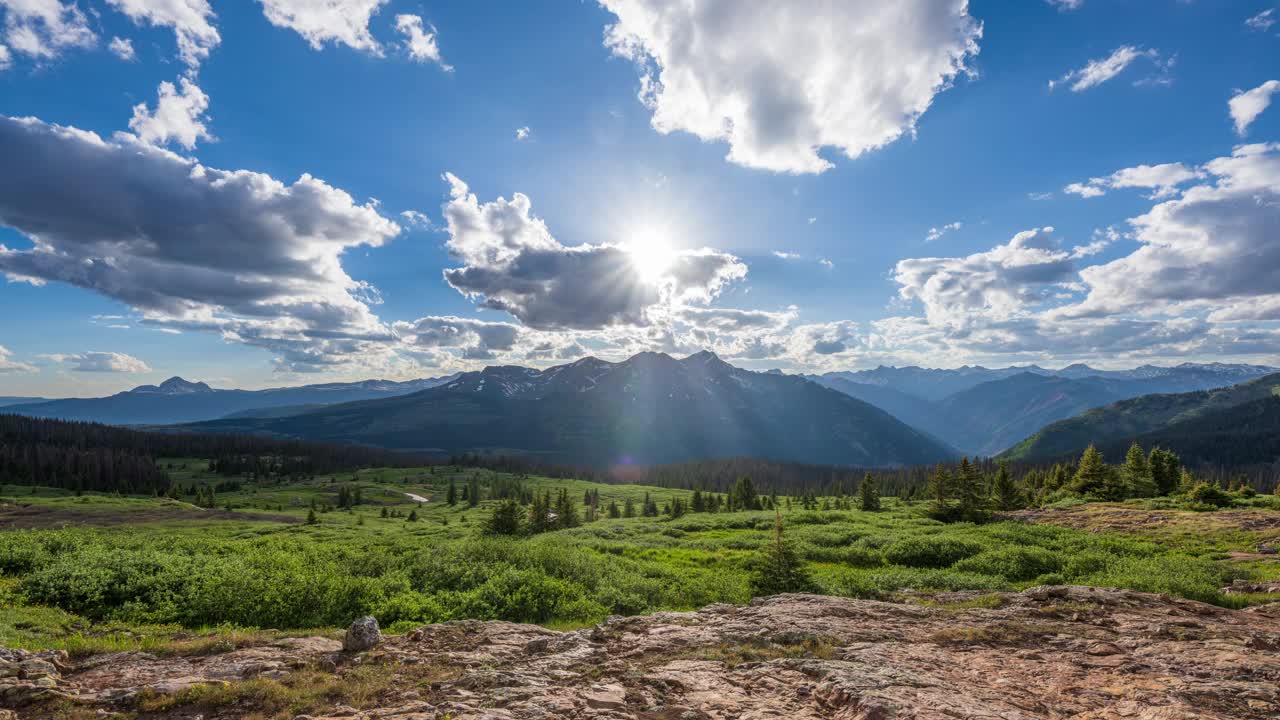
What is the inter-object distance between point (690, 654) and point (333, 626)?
1223 centimetres

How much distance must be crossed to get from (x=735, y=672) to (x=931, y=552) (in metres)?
24.3

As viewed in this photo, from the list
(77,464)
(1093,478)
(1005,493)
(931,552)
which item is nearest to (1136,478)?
(1093,478)

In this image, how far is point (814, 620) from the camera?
1513 cm

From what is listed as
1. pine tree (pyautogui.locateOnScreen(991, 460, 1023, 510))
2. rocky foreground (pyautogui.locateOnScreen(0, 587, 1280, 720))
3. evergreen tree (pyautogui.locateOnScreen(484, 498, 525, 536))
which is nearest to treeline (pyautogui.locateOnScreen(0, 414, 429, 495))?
evergreen tree (pyautogui.locateOnScreen(484, 498, 525, 536))

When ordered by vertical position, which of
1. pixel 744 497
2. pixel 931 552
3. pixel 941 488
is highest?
pixel 931 552

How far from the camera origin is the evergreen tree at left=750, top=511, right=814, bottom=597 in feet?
70.1

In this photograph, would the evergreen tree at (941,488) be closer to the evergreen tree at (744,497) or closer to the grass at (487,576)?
the grass at (487,576)

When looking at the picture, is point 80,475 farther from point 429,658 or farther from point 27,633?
point 429,658

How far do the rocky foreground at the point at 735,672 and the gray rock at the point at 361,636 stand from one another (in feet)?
1.16

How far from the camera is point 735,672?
11.2 metres

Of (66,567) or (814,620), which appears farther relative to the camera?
(66,567)

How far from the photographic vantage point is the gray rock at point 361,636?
1218cm

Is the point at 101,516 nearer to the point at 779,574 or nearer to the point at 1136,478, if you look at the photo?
the point at 779,574

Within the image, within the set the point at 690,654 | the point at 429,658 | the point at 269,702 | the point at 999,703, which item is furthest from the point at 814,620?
the point at 269,702
